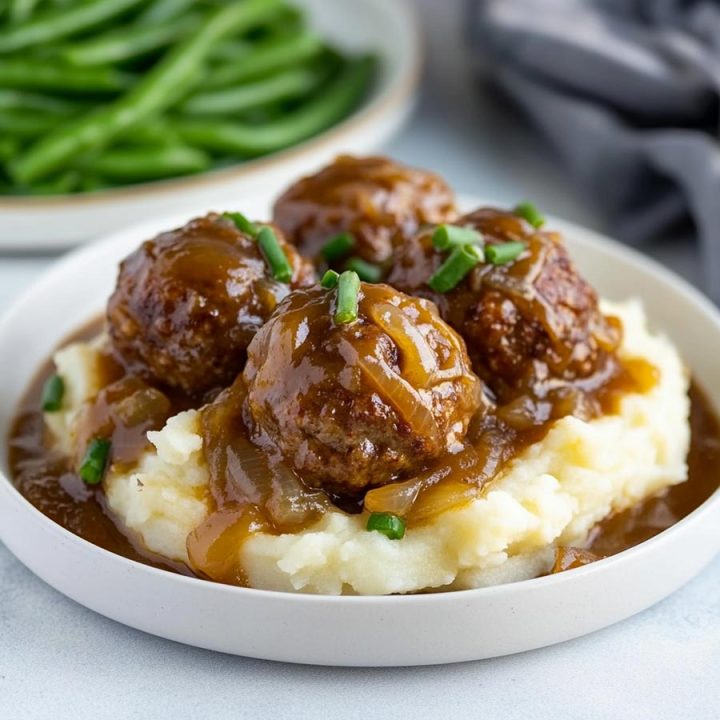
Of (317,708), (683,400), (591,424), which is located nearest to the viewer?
(317,708)

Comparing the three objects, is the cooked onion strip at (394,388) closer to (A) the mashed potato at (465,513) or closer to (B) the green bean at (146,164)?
(A) the mashed potato at (465,513)

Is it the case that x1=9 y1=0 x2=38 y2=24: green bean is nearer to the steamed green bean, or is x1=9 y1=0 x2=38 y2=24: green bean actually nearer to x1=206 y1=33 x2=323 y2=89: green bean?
the steamed green bean

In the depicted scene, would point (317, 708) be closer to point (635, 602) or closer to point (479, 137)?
point (635, 602)

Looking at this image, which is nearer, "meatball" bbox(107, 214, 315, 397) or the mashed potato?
the mashed potato


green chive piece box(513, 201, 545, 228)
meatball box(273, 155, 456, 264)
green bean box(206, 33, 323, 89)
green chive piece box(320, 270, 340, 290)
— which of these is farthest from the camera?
green bean box(206, 33, 323, 89)

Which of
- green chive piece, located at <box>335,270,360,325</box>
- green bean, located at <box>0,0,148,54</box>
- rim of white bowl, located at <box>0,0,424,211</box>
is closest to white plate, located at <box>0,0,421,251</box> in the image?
rim of white bowl, located at <box>0,0,424,211</box>

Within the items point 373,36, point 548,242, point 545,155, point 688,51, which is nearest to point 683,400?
point 548,242

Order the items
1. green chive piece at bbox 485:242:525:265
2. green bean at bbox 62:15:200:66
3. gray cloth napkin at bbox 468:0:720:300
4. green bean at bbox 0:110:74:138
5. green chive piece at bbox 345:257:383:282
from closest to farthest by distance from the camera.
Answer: green chive piece at bbox 485:242:525:265, green chive piece at bbox 345:257:383:282, gray cloth napkin at bbox 468:0:720:300, green bean at bbox 0:110:74:138, green bean at bbox 62:15:200:66
